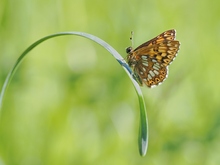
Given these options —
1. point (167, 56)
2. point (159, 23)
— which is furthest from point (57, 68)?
point (167, 56)

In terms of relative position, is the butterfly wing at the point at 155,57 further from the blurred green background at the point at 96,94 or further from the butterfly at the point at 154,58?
the blurred green background at the point at 96,94

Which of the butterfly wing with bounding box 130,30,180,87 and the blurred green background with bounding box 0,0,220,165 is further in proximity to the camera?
the blurred green background with bounding box 0,0,220,165

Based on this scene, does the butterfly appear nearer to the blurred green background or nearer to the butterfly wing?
the butterfly wing

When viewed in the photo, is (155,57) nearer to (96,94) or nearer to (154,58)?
(154,58)

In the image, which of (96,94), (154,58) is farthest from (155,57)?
(96,94)

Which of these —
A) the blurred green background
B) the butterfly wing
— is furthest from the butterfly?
the blurred green background

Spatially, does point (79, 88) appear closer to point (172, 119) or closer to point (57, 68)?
point (57, 68)

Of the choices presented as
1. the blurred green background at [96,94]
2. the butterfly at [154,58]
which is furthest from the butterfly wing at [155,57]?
the blurred green background at [96,94]
